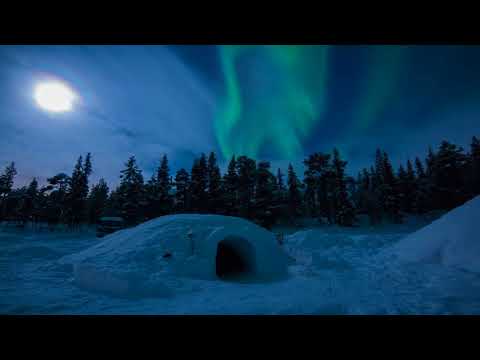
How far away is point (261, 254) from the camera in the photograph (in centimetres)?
841

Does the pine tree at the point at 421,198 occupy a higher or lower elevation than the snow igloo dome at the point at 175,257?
higher

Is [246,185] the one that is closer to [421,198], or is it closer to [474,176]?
[421,198]

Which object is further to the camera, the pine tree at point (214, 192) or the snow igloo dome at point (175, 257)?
the pine tree at point (214, 192)

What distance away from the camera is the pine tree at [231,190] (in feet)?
105

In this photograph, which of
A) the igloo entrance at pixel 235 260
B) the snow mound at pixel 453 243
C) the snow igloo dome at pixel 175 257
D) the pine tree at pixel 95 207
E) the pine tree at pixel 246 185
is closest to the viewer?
the snow igloo dome at pixel 175 257

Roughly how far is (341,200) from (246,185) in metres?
15.6

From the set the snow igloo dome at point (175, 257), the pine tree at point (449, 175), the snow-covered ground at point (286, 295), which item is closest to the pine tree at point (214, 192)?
the snow igloo dome at point (175, 257)

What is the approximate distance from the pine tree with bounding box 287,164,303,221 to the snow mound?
1049 inches

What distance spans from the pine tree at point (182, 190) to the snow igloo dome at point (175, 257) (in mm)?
24128

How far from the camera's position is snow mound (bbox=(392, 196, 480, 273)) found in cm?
675

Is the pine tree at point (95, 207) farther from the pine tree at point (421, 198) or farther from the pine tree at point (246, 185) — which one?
the pine tree at point (421, 198)

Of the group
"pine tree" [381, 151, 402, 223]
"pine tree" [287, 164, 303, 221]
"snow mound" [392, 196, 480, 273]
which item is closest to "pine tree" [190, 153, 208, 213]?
"pine tree" [287, 164, 303, 221]

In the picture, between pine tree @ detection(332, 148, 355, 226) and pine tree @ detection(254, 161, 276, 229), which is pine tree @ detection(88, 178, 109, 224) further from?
pine tree @ detection(332, 148, 355, 226)
